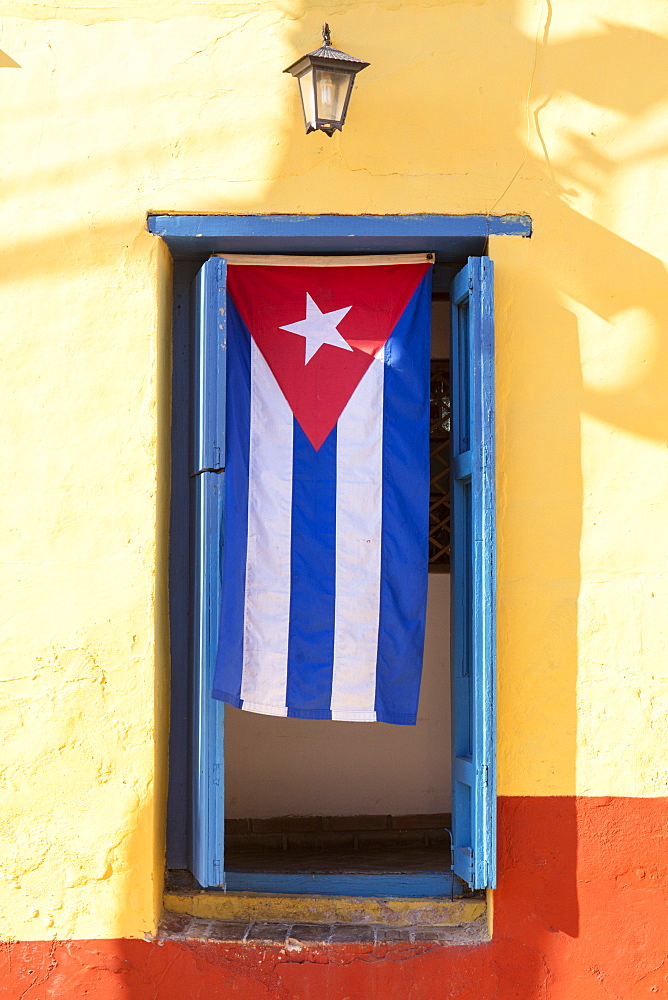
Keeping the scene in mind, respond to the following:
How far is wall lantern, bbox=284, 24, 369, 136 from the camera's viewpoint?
11.2 ft

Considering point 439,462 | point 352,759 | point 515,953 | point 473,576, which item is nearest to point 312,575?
point 473,576

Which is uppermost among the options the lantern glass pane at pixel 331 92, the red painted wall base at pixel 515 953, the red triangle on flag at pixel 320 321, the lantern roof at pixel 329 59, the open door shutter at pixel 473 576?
the lantern roof at pixel 329 59

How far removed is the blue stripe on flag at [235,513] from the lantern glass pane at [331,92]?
87cm

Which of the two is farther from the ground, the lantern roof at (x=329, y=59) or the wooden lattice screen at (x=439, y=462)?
the lantern roof at (x=329, y=59)

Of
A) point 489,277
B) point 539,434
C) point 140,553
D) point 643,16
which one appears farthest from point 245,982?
point 643,16

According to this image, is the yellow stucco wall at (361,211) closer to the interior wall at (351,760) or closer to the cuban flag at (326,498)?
the cuban flag at (326,498)

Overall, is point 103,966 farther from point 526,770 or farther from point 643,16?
point 643,16

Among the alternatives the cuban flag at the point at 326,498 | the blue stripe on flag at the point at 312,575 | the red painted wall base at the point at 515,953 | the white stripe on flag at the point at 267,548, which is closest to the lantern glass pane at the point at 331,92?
the cuban flag at the point at 326,498

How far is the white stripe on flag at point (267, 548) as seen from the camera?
3678 mm

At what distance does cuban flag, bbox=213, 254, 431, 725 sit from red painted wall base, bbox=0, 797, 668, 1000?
2.55 ft

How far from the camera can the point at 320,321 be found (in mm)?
3822

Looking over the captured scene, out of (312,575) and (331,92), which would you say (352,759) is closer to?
(312,575)

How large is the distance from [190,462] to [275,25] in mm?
1915

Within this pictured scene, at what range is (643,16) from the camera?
3746mm
